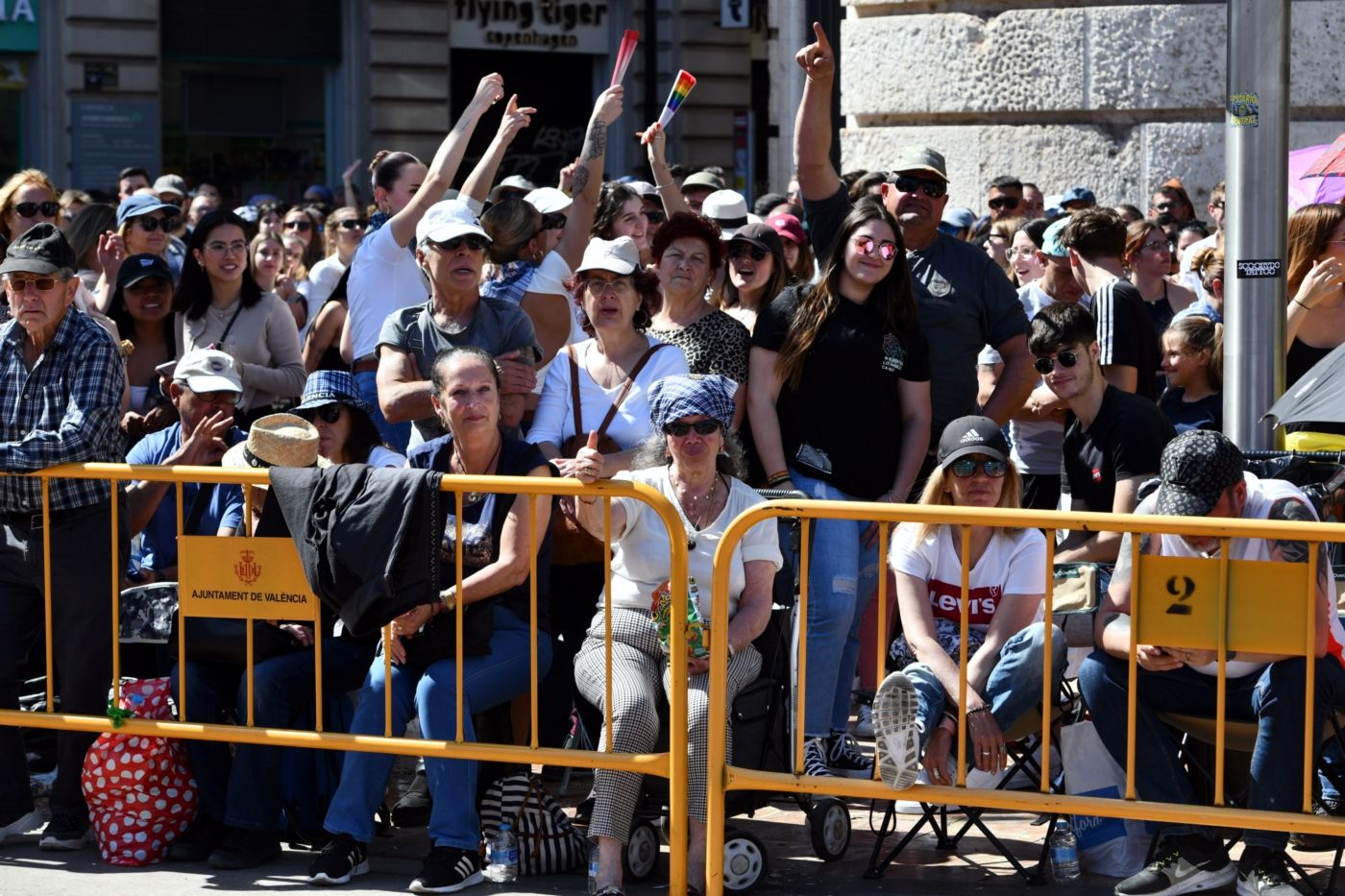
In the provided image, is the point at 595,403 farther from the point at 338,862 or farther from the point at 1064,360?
the point at 338,862

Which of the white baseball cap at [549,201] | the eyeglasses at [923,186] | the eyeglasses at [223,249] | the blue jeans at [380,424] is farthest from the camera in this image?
the white baseball cap at [549,201]

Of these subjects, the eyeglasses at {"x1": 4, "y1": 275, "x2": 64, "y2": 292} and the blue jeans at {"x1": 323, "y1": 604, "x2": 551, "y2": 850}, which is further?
the eyeglasses at {"x1": 4, "y1": 275, "x2": 64, "y2": 292}

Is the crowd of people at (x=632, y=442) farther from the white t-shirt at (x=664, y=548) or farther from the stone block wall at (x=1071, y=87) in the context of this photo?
the stone block wall at (x=1071, y=87)

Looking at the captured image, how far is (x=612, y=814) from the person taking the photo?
5.54 metres

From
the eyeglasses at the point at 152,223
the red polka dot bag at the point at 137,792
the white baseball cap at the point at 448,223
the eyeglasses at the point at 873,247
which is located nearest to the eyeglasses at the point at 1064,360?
the eyeglasses at the point at 873,247

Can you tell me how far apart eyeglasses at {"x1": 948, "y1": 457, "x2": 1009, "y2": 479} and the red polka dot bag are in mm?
2566

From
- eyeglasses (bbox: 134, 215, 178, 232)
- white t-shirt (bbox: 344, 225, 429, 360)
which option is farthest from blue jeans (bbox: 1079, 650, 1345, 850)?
eyeglasses (bbox: 134, 215, 178, 232)

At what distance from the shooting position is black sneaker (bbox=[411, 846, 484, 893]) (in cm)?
554

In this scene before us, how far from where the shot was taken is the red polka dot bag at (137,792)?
5.89 meters

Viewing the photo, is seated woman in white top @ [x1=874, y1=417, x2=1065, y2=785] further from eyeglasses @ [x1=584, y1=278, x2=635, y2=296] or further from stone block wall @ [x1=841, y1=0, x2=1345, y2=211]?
stone block wall @ [x1=841, y1=0, x2=1345, y2=211]

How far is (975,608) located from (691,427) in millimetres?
1049

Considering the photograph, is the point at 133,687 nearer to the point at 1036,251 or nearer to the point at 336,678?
the point at 336,678

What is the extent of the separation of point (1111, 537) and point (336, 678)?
98.6 inches

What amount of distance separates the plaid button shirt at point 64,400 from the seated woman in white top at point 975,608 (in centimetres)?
250
